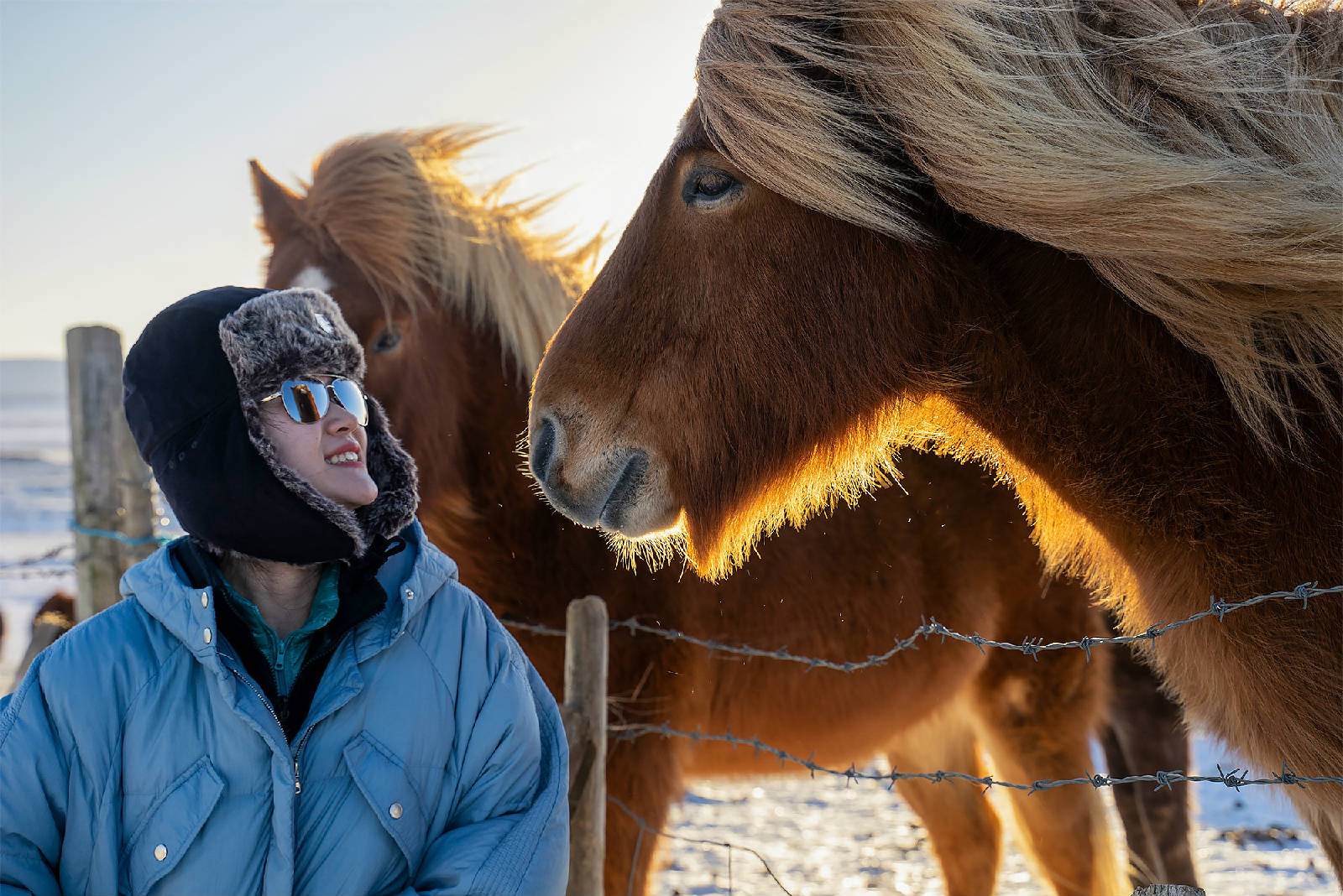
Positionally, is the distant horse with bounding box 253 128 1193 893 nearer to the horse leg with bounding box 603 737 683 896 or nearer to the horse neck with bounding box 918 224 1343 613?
the horse leg with bounding box 603 737 683 896

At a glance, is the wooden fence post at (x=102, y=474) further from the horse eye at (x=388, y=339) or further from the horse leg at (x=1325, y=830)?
the horse leg at (x=1325, y=830)

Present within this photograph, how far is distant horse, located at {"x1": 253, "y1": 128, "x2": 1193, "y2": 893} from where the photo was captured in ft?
10.0

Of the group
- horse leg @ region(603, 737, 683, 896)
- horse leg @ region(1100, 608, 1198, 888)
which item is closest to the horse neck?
horse leg @ region(603, 737, 683, 896)

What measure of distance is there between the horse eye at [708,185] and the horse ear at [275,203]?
2.07 meters

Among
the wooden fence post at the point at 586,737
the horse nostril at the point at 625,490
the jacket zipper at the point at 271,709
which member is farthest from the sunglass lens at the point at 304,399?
the wooden fence post at the point at 586,737

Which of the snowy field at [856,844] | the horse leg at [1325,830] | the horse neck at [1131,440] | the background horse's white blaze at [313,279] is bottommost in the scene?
the snowy field at [856,844]

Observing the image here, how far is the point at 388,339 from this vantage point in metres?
3.25

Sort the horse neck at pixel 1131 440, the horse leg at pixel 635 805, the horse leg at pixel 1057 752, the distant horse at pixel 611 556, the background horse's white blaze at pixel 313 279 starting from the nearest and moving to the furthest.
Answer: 1. the horse neck at pixel 1131 440
2. the horse leg at pixel 635 805
3. the distant horse at pixel 611 556
4. the background horse's white blaze at pixel 313 279
5. the horse leg at pixel 1057 752

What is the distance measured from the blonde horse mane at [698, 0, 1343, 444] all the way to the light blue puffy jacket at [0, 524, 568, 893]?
3.77 feet

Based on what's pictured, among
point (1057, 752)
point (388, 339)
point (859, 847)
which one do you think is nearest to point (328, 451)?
point (388, 339)

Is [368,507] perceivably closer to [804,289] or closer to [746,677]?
[804,289]

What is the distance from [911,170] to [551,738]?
1.30 metres

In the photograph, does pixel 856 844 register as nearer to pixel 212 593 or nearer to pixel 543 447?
pixel 543 447

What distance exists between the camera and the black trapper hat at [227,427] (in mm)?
1583
